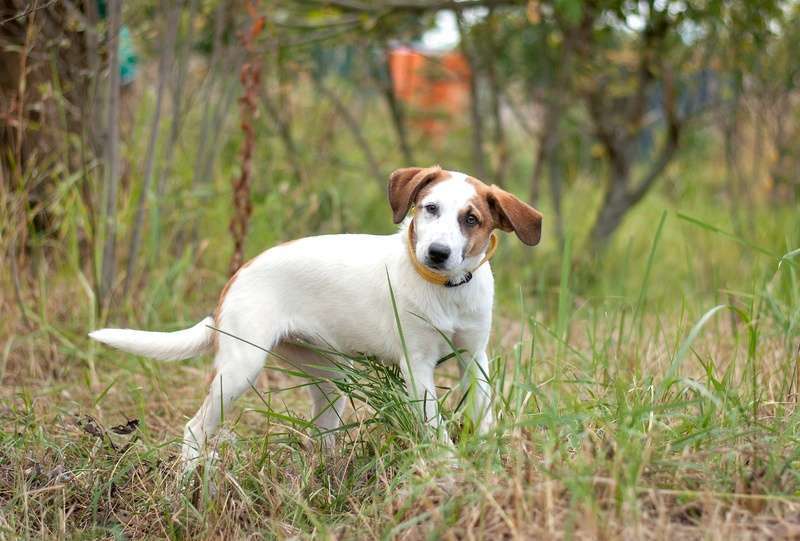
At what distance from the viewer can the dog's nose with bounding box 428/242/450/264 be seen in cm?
280

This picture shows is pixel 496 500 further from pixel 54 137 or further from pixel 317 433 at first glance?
pixel 54 137

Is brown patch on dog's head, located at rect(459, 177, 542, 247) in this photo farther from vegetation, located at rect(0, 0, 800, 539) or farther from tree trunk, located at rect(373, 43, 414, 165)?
tree trunk, located at rect(373, 43, 414, 165)

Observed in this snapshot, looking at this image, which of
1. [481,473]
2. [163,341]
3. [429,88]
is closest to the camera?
[481,473]

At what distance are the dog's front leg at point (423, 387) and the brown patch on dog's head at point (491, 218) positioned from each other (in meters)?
0.38

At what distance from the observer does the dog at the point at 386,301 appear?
293 centimetres

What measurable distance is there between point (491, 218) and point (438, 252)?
28 centimetres

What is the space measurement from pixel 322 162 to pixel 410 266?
3736 millimetres

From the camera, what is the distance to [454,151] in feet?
27.8

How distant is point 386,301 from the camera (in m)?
3.11

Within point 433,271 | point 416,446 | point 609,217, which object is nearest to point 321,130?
point 609,217

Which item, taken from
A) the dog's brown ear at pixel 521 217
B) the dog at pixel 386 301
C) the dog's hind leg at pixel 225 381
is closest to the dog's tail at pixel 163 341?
the dog at pixel 386 301

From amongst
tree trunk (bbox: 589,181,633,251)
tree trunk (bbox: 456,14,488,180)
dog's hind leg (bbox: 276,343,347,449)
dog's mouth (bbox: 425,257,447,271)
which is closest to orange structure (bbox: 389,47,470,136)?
tree trunk (bbox: 456,14,488,180)

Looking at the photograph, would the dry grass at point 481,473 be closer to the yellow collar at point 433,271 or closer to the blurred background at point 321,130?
the yellow collar at point 433,271

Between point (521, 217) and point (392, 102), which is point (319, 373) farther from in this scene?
point (392, 102)
